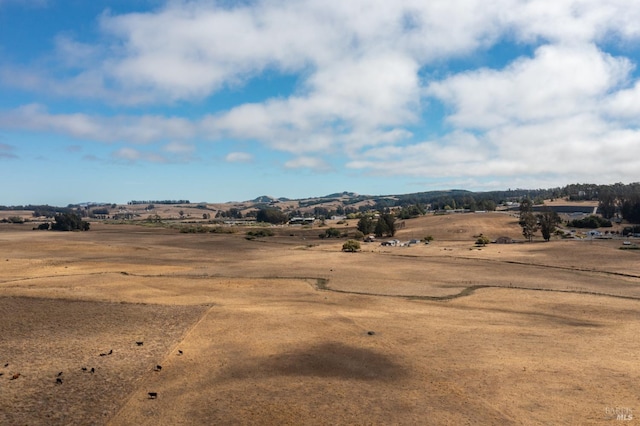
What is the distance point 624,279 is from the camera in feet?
175

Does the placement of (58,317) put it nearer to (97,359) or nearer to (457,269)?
(97,359)

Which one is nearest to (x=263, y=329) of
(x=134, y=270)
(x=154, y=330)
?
(x=154, y=330)

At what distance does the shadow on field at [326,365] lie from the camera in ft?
73.1

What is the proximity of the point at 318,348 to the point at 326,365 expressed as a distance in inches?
108

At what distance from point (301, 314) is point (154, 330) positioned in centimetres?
1129

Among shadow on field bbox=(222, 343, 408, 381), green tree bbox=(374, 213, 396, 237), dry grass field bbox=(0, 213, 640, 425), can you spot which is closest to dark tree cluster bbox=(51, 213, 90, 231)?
green tree bbox=(374, 213, 396, 237)

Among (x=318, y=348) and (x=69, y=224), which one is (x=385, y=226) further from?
(x=69, y=224)

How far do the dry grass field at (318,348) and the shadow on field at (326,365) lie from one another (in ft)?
0.42

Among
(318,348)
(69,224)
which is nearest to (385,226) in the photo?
(318,348)

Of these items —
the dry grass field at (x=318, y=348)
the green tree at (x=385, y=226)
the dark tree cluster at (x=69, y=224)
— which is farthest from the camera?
the dark tree cluster at (x=69, y=224)

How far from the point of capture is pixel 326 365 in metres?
23.6

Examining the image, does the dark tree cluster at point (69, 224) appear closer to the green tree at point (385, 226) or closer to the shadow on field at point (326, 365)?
the green tree at point (385, 226)

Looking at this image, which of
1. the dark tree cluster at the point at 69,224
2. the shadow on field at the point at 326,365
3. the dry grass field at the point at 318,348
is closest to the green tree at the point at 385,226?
the dry grass field at the point at 318,348

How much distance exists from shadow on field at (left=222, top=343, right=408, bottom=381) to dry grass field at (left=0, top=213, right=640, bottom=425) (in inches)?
→ 5.0
